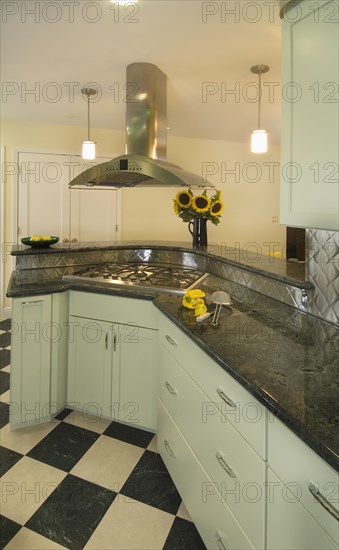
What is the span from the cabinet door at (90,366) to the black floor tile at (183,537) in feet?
2.58

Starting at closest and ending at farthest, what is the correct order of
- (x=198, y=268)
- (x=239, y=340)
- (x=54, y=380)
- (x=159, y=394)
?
(x=239, y=340), (x=159, y=394), (x=54, y=380), (x=198, y=268)

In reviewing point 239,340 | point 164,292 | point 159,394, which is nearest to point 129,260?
point 164,292

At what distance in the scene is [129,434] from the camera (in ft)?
6.49

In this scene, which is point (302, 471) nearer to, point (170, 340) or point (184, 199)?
point (170, 340)

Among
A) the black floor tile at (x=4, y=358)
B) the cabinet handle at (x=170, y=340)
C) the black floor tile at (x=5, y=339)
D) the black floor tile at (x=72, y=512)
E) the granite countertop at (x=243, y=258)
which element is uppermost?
the granite countertop at (x=243, y=258)

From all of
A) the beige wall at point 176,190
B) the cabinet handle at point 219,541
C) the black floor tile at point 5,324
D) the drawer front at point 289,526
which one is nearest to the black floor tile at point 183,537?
the cabinet handle at point 219,541

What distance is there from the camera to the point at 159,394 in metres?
1.72

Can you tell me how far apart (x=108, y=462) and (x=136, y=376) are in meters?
0.45

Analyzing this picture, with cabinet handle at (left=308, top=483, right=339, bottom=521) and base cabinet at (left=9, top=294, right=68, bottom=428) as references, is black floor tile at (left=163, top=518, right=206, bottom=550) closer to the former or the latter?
cabinet handle at (left=308, top=483, right=339, bottom=521)

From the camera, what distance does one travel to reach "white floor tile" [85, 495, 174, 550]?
4.29 ft

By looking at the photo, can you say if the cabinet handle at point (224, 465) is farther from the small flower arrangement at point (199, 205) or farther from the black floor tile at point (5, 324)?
the black floor tile at point (5, 324)

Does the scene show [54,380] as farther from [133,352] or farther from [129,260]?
[129,260]

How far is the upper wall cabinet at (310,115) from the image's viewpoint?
104 centimetres

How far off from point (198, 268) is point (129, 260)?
0.59 meters
